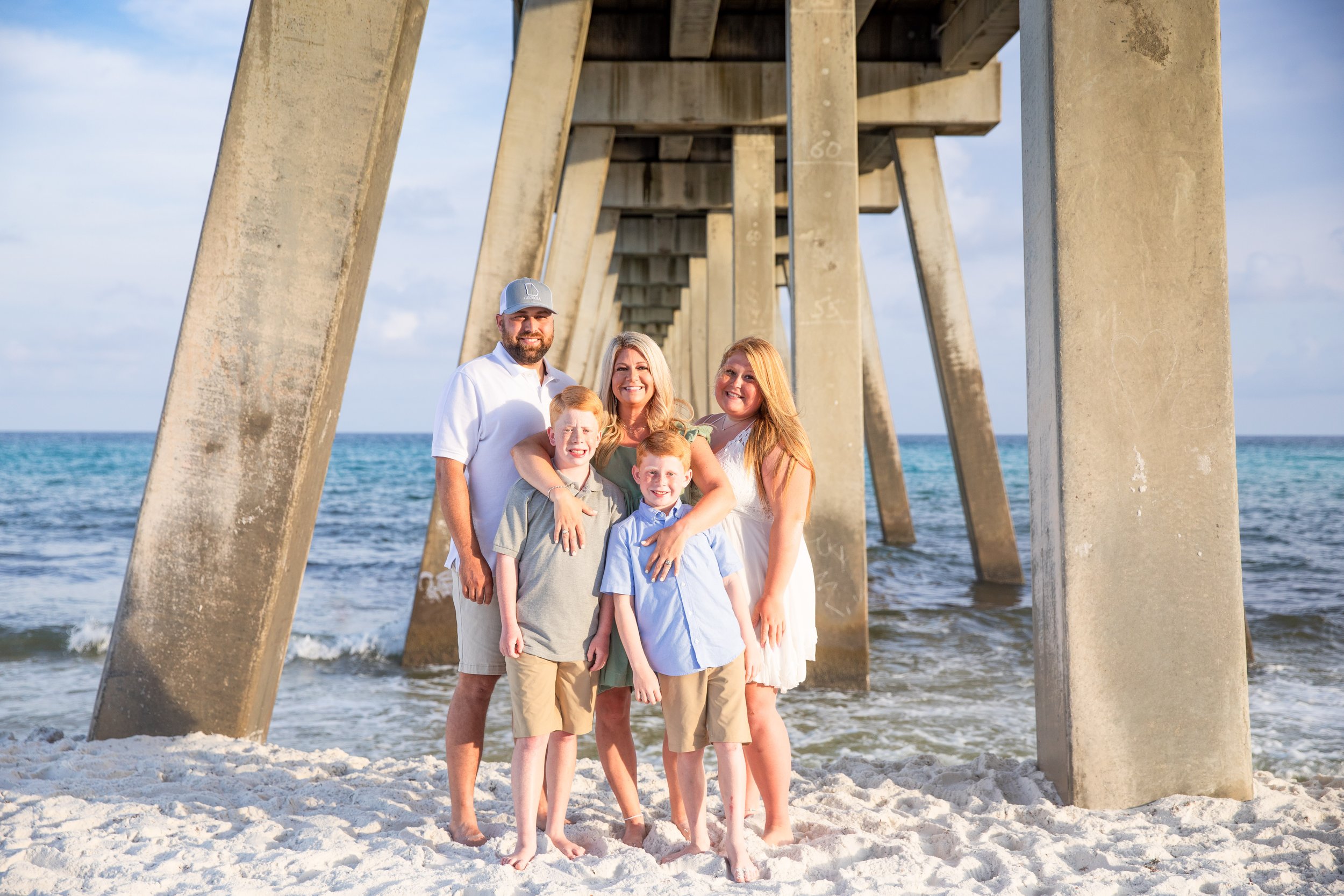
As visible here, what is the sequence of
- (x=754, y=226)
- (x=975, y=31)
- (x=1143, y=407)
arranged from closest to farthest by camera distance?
(x=1143, y=407) < (x=975, y=31) < (x=754, y=226)

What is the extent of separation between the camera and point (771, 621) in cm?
307

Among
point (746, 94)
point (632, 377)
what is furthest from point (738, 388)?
point (746, 94)

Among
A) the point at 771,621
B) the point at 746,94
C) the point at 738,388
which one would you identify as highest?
the point at 746,94

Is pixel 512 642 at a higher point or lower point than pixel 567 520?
lower

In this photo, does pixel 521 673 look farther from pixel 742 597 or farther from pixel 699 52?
pixel 699 52

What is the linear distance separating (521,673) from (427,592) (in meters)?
4.25

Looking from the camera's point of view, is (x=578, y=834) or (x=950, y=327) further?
(x=950, y=327)

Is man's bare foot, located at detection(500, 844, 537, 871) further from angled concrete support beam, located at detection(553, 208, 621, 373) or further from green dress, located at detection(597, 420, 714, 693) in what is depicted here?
angled concrete support beam, located at detection(553, 208, 621, 373)

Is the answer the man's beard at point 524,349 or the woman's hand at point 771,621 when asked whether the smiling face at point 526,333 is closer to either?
the man's beard at point 524,349

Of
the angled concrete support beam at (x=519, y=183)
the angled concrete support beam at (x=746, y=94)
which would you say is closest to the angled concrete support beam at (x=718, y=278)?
the angled concrete support beam at (x=746, y=94)

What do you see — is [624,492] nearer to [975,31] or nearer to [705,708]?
[705,708]

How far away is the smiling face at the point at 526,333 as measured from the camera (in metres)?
3.17

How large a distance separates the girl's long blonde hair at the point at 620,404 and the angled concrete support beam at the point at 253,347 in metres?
1.44

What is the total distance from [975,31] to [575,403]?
7850 mm
